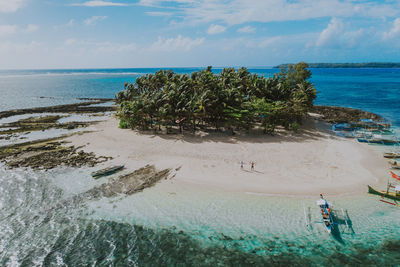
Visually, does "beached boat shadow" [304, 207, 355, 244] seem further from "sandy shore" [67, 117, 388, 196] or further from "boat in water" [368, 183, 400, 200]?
"boat in water" [368, 183, 400, 200]

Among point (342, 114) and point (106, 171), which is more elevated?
point (342, 114)

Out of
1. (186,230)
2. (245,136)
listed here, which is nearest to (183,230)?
(186,230)

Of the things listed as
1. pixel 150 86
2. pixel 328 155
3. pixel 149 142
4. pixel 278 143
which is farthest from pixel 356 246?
pixel 150 86

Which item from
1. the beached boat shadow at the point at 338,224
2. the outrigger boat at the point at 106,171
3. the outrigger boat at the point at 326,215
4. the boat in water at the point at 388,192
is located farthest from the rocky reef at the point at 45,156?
the boat in water at the point at 388,192

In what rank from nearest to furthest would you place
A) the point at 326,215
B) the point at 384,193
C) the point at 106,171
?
the point at 326,215 → the point at 384,193 → the point at 106,171

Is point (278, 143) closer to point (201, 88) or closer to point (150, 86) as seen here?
point (201, 88)

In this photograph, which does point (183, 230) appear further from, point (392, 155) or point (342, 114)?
point (342, 114)

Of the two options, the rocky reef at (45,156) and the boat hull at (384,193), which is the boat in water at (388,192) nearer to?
the boat hull at (384,193)
